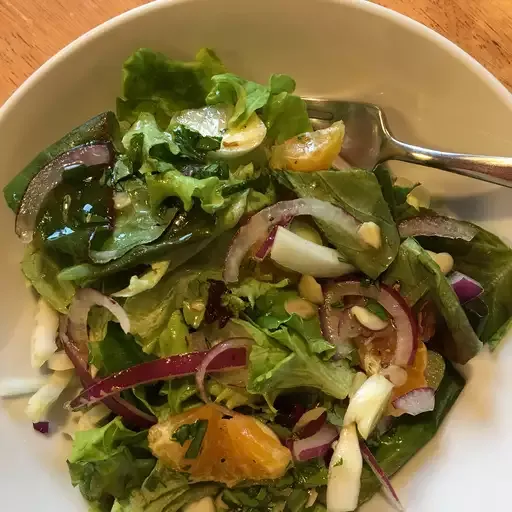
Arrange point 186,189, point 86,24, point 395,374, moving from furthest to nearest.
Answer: point 86,24, point 395,374, point 186,189

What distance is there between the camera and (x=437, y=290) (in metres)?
1.50

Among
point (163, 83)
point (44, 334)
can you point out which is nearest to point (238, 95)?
point (163, 83)

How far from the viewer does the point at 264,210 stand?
60.2 inches

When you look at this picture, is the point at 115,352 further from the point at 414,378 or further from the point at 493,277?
the point at 493,277

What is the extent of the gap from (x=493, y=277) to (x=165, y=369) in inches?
32.3

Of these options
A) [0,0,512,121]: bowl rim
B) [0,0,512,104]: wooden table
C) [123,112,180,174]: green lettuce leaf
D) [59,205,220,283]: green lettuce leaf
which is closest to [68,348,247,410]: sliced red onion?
[59,205,220,283]: green lettuce leaf

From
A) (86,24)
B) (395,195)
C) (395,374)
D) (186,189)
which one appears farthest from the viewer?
(86,24)

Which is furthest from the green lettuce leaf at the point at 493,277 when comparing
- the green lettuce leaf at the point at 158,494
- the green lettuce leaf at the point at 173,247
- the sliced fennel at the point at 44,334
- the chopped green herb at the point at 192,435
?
the sliced fennel at the point at 44,334

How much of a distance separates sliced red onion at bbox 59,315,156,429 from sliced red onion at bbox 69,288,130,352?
0.02 meters

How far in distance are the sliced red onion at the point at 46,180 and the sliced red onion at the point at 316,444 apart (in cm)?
80

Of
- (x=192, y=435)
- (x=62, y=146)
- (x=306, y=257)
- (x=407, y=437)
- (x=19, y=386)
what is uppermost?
(x=62, y=146)

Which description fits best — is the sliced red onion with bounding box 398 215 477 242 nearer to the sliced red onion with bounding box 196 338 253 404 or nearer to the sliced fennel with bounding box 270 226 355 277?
the sliced fennel with bounding box 270 226 355 277

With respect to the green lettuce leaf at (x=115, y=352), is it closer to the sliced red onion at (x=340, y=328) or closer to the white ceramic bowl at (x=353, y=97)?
the white ceramic bowl at (x=353, y=97)

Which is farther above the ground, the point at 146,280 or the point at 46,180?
the point at 46,180
